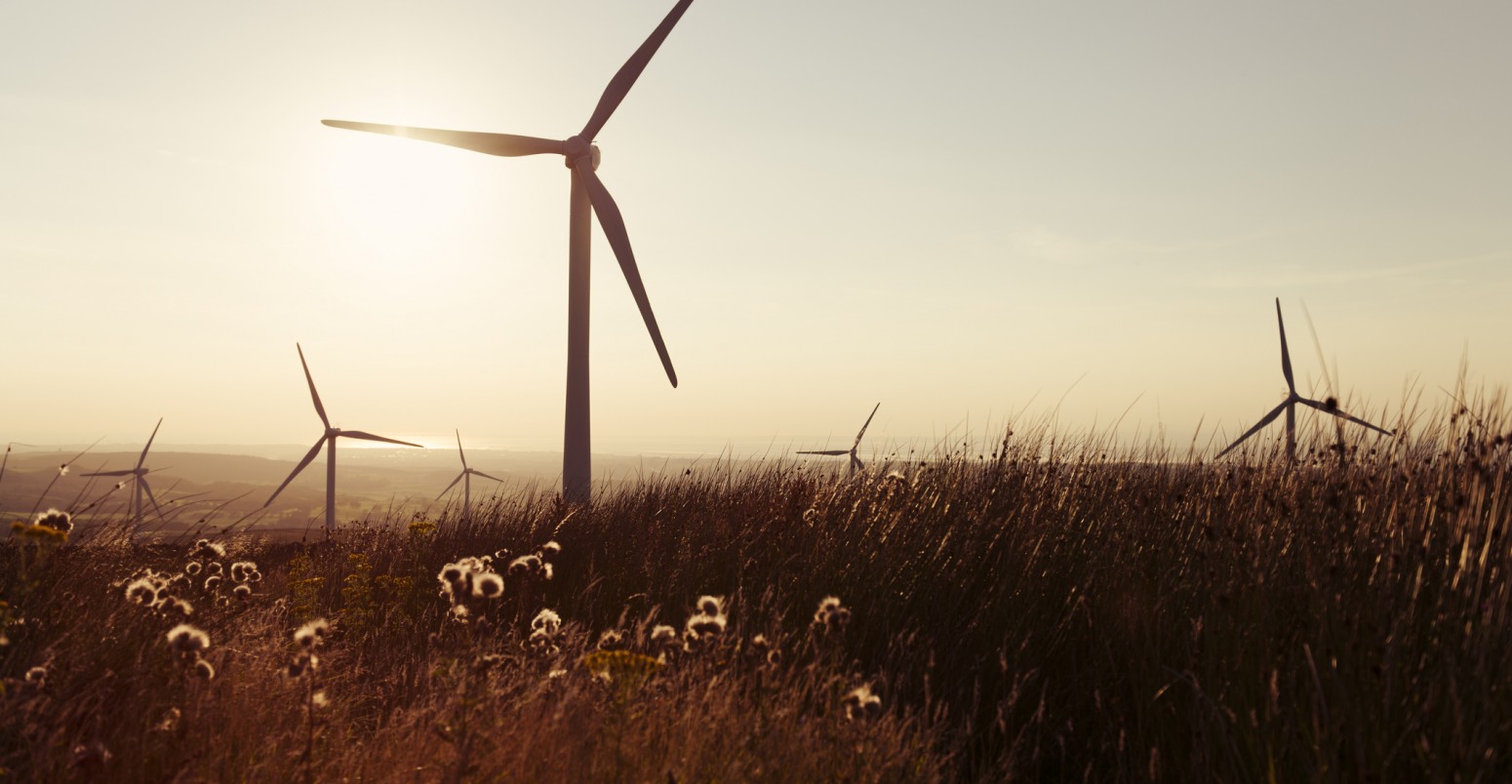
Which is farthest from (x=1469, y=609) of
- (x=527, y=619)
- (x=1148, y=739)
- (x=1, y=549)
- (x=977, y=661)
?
(x=1, y=549)

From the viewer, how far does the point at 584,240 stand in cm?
1853

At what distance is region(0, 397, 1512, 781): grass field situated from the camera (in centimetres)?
423

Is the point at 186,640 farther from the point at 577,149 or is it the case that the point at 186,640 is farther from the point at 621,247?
the point at 577,149

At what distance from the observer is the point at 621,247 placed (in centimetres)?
1839

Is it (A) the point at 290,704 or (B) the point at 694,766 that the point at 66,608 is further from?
(B) the point at 694,766

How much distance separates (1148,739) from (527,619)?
17.0 feet

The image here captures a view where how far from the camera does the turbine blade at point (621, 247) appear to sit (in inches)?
705

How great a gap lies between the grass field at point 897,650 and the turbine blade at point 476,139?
38.2 ft

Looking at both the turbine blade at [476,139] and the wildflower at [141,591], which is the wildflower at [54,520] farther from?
the turbine blade at [476,139]

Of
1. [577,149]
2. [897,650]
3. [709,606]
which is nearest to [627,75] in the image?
[577,149]

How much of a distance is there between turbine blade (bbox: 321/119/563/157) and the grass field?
11.6 metres

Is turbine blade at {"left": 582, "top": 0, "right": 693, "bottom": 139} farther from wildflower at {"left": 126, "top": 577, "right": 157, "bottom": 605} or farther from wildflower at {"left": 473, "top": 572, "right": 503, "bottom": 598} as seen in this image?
wildflower at {"left": 473, "top": 572, "right": 503, "bottom": 598}

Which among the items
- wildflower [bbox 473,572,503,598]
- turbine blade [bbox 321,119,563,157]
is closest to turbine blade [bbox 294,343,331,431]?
turbine blade [bbox 321,119,563,157]

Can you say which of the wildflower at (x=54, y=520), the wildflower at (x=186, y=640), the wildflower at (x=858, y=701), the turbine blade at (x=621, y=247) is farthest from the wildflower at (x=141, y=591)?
the turbine blade at (x=621, y=247)
